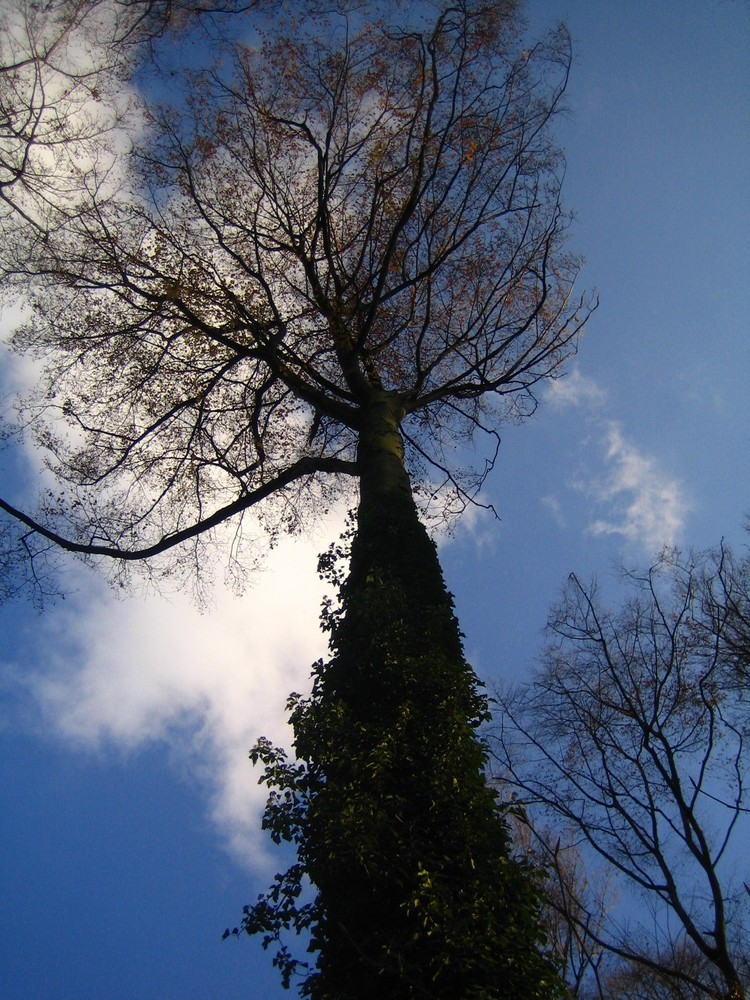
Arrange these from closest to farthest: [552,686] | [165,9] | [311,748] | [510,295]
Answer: [311,748]
[552,686]
[165,9]
[510,295]

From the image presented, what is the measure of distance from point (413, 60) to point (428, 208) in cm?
187

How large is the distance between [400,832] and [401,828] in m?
0.02

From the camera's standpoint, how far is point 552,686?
6.66m

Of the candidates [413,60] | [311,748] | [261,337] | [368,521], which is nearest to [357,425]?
[261,337]

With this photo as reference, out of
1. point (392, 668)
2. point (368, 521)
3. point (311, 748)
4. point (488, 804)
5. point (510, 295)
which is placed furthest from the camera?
point (510, 295)

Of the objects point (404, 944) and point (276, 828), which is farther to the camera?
point (276, 828)

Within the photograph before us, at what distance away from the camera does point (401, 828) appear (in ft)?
9.98

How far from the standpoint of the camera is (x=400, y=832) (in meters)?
3.03

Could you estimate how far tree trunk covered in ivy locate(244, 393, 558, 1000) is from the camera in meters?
2.58

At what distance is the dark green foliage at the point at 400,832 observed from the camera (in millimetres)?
2584

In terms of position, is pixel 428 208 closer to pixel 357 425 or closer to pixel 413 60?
pixel 413 60

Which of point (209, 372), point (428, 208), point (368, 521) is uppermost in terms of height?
point (428, 208)

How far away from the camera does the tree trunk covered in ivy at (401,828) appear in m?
2.58

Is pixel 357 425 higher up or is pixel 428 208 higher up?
pixel 428 208
